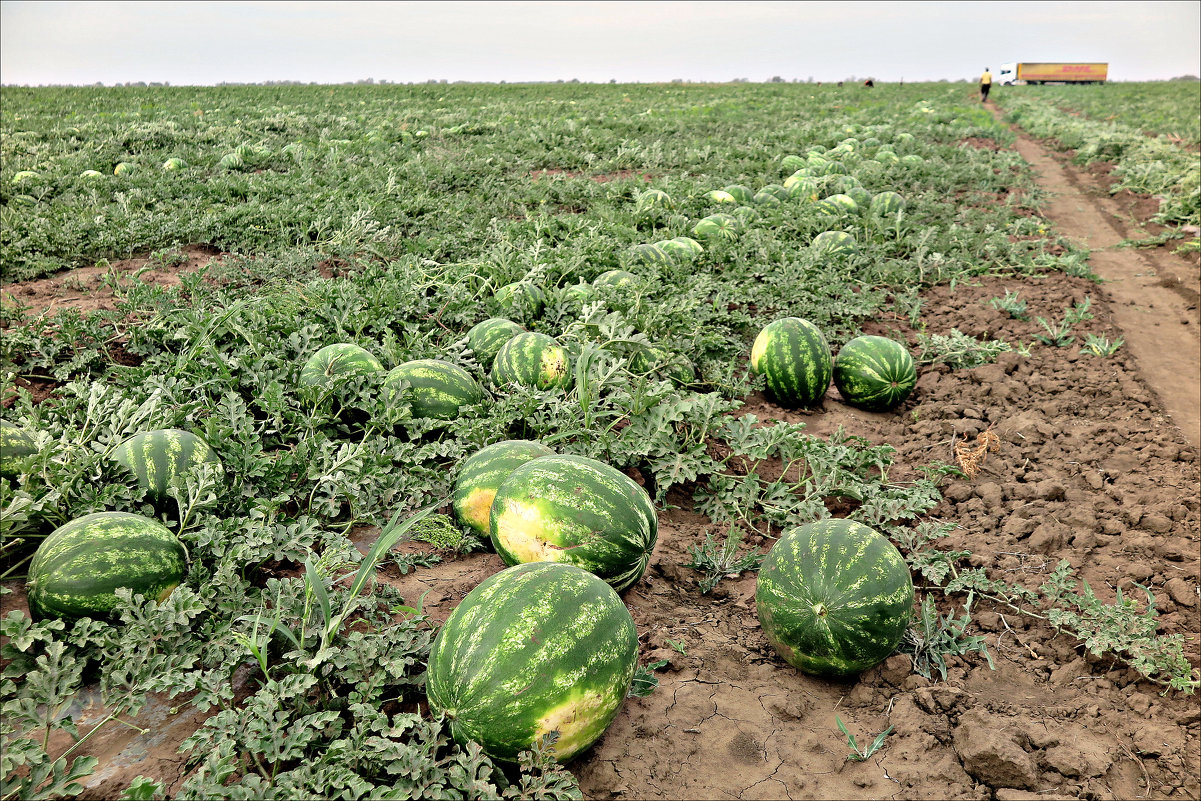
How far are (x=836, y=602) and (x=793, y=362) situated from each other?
6.99 feet

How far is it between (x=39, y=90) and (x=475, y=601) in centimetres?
3128

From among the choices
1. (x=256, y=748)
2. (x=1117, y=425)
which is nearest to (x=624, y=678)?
(x=256, y=748)

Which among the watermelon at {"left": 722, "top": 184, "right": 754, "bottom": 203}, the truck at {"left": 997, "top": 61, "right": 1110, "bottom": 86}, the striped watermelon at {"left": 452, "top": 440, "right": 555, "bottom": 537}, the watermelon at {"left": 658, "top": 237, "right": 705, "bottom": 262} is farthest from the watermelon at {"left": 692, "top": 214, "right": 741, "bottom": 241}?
the truck at {"left": 997, "top": 61, "right": 1110, "bottom": 86}

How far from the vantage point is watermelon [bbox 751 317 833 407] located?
425cm

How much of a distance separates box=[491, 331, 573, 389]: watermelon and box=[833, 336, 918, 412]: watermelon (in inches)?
71.5

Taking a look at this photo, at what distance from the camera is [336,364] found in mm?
3531

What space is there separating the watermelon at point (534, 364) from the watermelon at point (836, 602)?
1622 mm

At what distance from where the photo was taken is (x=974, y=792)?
80.7 inches

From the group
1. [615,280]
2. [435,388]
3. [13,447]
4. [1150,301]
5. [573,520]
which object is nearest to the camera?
[573,520]

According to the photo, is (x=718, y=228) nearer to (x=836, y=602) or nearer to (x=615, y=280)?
(x=615, y=280)

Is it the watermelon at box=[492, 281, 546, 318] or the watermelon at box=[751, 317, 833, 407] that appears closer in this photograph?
the watermelon at box=[751, 317, 833, 407]

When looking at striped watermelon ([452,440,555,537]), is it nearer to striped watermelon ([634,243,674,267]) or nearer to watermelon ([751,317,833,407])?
watermelon ([751,317,833,407])

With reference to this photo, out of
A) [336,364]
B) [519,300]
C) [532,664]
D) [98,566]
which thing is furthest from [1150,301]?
[98,566]

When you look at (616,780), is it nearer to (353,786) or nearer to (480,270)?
(353,786)
